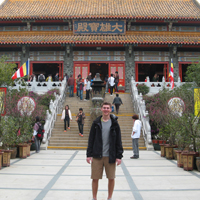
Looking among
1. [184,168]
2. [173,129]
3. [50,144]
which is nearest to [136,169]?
[184,168]

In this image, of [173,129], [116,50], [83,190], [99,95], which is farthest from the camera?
[116,50]

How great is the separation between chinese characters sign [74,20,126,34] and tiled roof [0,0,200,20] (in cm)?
53

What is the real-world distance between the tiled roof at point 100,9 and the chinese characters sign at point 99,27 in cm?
→ 53

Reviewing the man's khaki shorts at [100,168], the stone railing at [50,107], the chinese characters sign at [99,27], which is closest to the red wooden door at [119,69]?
the chinese characters sign at [99,27]

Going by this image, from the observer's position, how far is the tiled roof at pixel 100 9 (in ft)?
69.5

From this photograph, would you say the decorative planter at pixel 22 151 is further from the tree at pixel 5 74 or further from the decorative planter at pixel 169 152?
the tree at pixel 5 74

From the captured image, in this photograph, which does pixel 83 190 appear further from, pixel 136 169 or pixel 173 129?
pixel 173 129

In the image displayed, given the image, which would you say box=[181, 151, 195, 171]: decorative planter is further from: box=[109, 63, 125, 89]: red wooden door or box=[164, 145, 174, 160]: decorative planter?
box=[109, 63, 125, 89]: red wooden door

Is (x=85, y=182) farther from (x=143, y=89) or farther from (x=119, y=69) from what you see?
(x=119, y=69)

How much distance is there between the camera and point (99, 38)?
65.9ft

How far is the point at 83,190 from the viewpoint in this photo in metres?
5.16

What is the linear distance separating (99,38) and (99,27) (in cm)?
176

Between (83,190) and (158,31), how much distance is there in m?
18.5

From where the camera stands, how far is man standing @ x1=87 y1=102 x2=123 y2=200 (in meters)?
4.28
